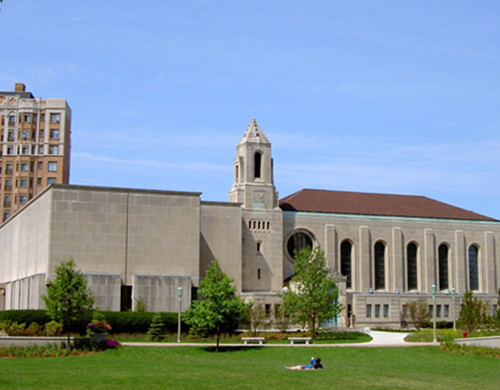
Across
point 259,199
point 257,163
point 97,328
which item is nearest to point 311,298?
point 97,328

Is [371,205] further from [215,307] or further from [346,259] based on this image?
[215,307]

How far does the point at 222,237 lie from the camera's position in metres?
71.8

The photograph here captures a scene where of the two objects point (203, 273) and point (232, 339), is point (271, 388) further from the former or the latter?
point (203, 273)

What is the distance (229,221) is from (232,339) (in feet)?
75.0

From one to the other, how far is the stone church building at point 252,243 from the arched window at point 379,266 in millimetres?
118

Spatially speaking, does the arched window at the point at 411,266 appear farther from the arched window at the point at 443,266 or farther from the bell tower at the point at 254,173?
the bell tower at the point at 254,173

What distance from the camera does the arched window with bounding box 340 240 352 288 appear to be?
260 ft

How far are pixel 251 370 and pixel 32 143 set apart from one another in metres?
95.9

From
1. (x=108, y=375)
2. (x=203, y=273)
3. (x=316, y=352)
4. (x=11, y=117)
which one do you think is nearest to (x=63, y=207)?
(x=203, y=273)

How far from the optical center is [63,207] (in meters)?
63.2


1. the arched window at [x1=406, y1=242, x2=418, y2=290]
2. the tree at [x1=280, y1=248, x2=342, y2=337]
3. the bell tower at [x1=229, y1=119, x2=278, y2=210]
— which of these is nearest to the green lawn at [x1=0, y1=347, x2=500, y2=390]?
the tree at [x1=280, y1=248, x2=342, y2=337]

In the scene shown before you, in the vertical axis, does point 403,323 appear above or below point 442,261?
below

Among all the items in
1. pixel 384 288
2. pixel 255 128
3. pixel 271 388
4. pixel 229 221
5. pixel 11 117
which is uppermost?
pixel 11 117

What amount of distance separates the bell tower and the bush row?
23.9 meters
